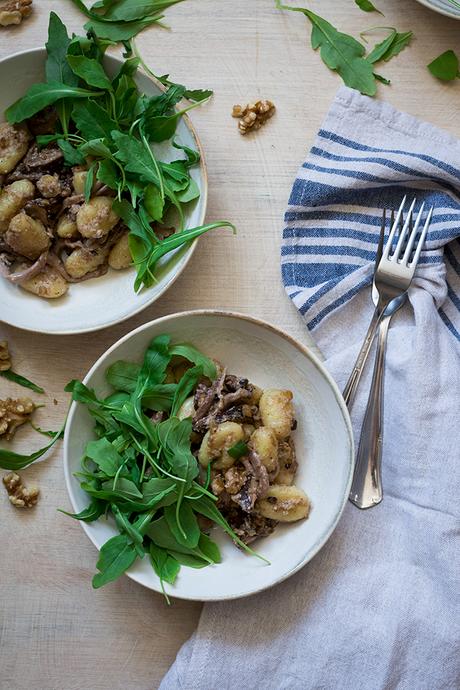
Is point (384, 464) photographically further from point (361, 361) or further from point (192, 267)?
point (192, 267)

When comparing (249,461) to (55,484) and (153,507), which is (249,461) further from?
(55,484)

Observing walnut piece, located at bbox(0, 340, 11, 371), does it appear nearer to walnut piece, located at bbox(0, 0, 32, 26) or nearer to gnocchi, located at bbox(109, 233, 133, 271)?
gnocchi, located at bbox(109, 233, 133, 271)

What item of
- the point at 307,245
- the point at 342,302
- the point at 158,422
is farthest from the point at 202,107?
the point at 158,422

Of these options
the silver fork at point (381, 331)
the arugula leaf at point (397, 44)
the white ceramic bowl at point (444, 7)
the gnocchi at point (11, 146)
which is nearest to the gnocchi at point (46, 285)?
the gnocchi at point (11, 146)

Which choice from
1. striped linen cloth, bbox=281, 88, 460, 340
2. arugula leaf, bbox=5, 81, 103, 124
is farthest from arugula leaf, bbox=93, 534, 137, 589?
arugula leaf, bbox=5, 81, 103, 124

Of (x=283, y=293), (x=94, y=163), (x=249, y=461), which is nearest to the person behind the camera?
(x=249, y=461)

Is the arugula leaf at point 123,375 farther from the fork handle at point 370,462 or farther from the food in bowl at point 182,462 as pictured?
the fork handle at point 370,462
